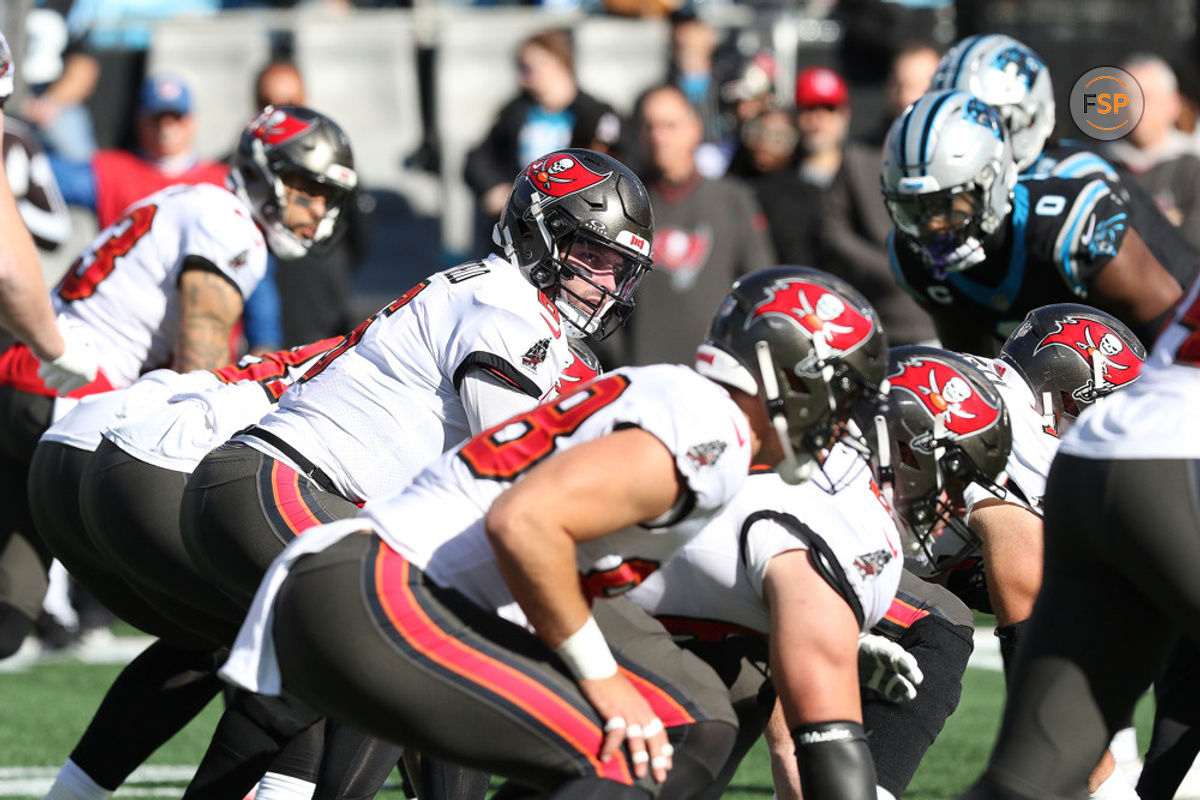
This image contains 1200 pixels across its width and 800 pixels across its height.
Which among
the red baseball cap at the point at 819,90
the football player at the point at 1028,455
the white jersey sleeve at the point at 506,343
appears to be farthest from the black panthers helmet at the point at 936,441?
the red baseball cap at the point at 819,90

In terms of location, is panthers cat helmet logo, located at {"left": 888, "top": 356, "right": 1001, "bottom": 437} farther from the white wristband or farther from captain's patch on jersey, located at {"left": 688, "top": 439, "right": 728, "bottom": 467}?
the white wristband

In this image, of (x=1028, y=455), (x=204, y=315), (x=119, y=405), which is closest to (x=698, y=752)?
(x=1028, y=455)

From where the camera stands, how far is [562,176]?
4.17m

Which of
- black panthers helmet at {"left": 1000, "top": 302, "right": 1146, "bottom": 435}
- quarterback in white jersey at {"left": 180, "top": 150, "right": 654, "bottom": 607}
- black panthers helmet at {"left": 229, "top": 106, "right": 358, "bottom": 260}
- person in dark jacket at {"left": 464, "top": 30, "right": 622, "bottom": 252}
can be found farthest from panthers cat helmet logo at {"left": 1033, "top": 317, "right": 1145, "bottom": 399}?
person in dark jacket at {"left": 464, "top": 30, "right": 622, "bottom": 252}

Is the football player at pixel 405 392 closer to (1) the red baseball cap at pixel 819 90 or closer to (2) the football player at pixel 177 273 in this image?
(2) the football player at pixel 177 273

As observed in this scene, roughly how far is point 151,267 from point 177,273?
81 millimetres

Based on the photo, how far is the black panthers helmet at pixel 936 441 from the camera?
146 inches

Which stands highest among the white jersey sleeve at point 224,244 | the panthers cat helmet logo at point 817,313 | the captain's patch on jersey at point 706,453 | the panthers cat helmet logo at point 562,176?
the panthers cat helmet logo at point 817,313

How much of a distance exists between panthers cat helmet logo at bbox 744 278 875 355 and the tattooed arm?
2.36 meters

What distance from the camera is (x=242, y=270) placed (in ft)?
16.6

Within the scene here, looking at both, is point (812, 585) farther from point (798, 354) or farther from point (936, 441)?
point (936, 441)

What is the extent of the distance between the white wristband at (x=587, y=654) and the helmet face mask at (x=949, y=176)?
2349mm

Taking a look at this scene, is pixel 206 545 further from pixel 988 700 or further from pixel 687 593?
pixel 988 700

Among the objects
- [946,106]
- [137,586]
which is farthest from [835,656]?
[946,106]
